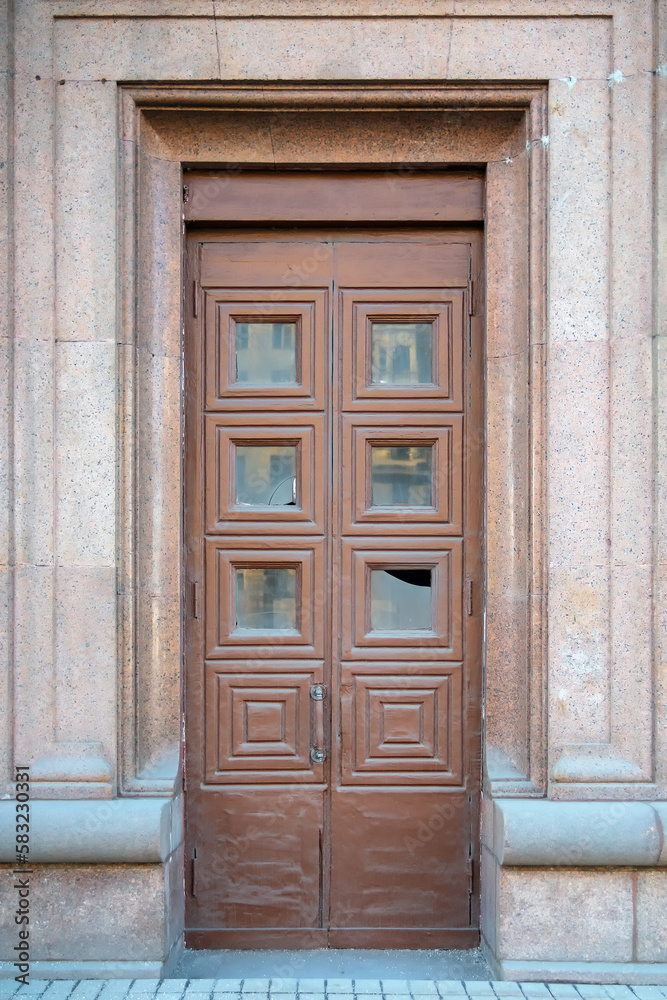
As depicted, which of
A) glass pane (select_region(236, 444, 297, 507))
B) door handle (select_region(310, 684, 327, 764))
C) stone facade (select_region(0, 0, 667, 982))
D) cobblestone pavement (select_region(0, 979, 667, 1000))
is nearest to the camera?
cobblestone pavement (select_region(0, 979, 667, 1000))

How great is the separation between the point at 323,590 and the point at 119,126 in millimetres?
2708

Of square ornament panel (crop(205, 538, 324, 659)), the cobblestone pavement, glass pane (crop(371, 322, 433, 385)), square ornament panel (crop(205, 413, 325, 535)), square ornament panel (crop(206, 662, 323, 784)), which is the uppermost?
glass pane (crop(371, 322, 433, 385))

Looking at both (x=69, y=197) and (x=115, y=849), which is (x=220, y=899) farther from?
(x=69, y=197)

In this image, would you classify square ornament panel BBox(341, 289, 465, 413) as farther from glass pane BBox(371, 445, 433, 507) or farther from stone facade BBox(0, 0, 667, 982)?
stone facade BBox(0, 0, 667, 982)

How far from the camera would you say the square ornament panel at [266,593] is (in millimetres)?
4621

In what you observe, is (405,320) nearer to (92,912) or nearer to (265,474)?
(265,474)

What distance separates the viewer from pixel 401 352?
4711mm

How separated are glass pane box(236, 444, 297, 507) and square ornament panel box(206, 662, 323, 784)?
0.93m

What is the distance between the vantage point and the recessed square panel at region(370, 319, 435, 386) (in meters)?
4.71

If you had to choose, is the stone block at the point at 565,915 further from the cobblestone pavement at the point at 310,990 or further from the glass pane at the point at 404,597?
the glass pane at the point at 404,597

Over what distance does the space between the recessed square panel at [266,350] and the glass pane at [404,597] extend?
4.11ft

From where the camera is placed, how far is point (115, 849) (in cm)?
413

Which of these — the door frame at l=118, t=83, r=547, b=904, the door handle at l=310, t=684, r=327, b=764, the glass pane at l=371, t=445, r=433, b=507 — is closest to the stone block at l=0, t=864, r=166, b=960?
the door frame at l=118, t=83, r=547, b=904

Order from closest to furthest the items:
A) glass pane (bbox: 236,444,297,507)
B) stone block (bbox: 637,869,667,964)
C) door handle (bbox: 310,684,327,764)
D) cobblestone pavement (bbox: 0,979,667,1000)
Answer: cobblestone pavement (bbox: 0,979,667,1000) < stone block (bbox: 637,869,667,964) < door handle (bbox: 310,684,327,764) < glass pane (bbox: 236,444,297,507)
